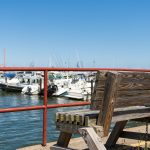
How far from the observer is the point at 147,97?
189 inches

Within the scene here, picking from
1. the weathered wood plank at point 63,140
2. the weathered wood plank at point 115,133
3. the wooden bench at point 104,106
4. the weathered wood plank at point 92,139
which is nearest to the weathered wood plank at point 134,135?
the weathered wood plank at point 115,133

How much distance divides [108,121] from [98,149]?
0.32 metres

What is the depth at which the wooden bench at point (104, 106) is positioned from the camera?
4.23 m

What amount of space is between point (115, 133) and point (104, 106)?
2.06m

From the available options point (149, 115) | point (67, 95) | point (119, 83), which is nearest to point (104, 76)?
point (119, 83)

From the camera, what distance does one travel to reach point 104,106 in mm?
4285

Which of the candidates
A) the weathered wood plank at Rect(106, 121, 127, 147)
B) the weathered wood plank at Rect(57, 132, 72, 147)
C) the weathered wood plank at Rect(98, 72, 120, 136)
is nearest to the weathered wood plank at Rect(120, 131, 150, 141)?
the weathered wood plank at Rect(106, 121, 127, 147)

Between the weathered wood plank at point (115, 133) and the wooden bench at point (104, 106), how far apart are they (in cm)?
153

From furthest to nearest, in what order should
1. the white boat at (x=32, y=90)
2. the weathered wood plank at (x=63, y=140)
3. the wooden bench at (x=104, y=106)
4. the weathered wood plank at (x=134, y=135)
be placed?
the white boat at (x=32, y=90)
the weathered wood plank at (x=134, y=135)
the weathered wood plank at (x=63, y=140)
the wooden bench at (x=104, y=106)

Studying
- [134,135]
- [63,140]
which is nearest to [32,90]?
[134,135]

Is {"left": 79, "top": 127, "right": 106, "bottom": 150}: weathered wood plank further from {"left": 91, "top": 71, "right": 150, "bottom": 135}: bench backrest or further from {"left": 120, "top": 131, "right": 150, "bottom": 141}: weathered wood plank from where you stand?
{"left": 120, "top": 131, "right": 150, "bottom": 141}: weathered wood plank

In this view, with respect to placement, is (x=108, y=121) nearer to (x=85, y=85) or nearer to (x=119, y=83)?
(x=119, y=83)

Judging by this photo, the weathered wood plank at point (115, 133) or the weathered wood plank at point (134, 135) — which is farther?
the weathered wood plank at point (115, 133)

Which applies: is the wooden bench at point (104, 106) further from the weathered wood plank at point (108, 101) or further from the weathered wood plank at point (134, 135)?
the weathered wood plank at point (134, 135)
